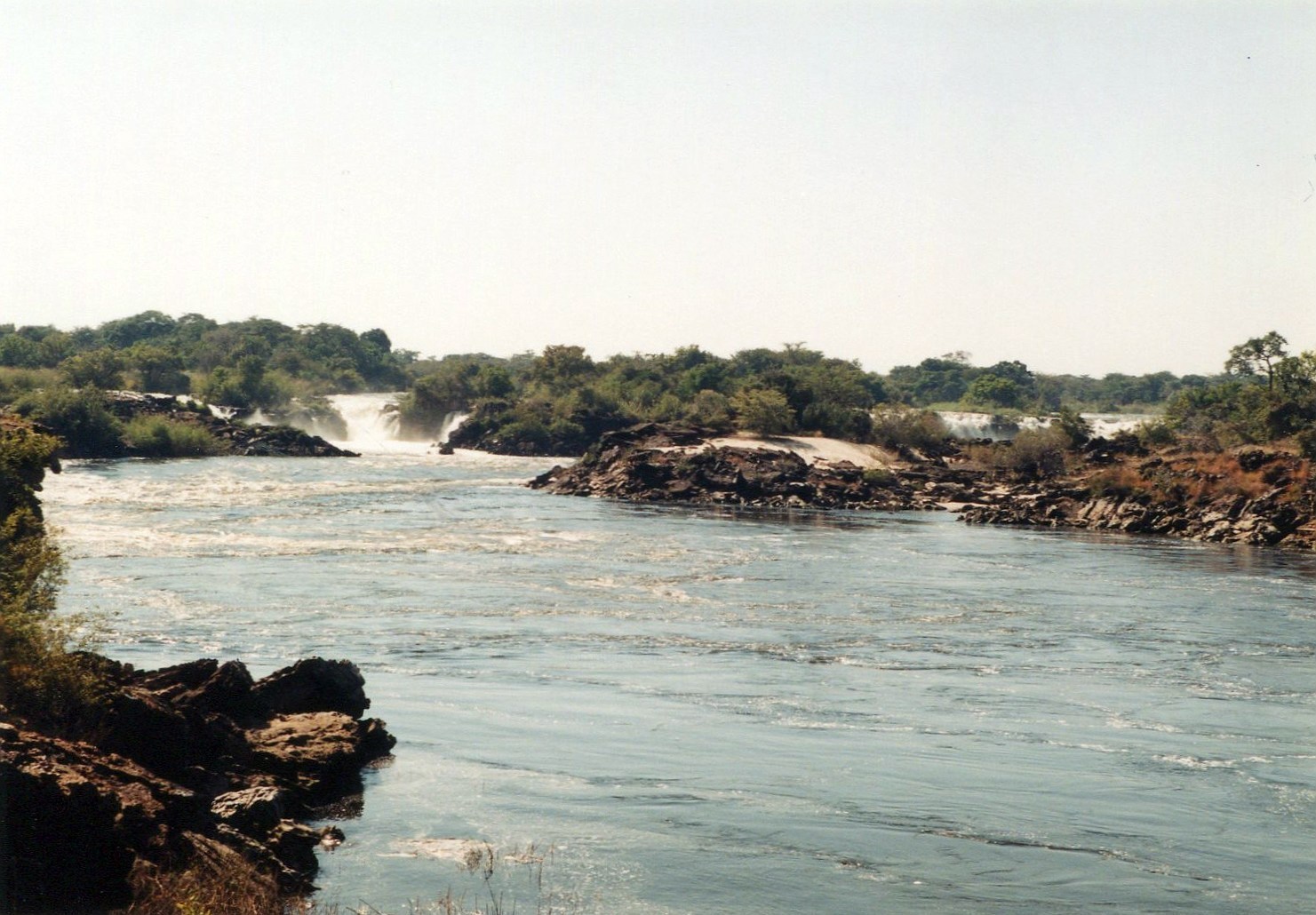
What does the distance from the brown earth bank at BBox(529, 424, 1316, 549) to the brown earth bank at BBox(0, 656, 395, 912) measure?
144 ft

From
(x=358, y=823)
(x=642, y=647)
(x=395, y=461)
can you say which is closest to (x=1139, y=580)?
(x=642, y=647)

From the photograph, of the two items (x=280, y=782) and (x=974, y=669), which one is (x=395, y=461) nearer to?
(x=974, y=669)

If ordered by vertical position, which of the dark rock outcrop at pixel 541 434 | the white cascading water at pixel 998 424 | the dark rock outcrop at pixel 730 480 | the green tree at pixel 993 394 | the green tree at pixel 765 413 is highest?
the green tree at pixel 993 394

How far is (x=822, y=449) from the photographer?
8369cm

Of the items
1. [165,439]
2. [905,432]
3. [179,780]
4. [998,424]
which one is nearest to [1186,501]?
[905,432]

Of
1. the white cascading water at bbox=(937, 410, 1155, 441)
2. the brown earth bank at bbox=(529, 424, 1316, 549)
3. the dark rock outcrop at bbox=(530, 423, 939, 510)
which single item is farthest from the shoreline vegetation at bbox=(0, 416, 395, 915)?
the white cascading water at bbox=(937, 410, 1155, 441)

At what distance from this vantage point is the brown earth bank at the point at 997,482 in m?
57.2

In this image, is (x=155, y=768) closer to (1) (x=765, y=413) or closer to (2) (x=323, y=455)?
(1) (x=765, y=413)

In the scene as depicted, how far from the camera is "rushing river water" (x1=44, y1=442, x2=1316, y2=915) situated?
16078mm

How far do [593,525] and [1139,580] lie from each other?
21.7 m

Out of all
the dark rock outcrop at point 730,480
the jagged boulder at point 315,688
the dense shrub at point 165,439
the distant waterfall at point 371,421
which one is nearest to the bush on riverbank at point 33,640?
Result: the jagged boulder at point 315,688

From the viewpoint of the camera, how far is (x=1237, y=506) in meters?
56.7

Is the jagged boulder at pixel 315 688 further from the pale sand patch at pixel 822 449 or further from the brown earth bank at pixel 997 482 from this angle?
the pale sand patch at pixel 822 449

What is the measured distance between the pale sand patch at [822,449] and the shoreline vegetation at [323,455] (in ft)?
0.88
